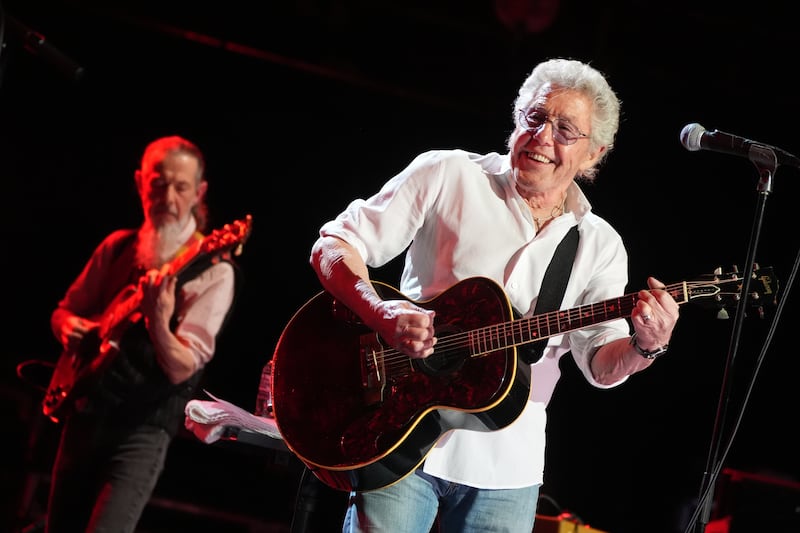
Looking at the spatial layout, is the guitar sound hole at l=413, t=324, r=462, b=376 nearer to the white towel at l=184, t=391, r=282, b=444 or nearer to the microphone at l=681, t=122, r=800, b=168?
the white towel at l=184, t=391, r=282, b=444

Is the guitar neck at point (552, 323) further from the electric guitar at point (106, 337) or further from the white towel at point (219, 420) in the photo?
the electric guitar at point (106, 337)

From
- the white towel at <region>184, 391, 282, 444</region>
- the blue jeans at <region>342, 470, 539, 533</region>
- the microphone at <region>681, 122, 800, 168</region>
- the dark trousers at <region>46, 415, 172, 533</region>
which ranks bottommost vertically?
the dark trousers at <region>46, 415, 172, 533</region>

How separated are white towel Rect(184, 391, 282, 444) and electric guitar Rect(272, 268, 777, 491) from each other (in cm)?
20

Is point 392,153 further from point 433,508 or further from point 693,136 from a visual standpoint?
point 433,508

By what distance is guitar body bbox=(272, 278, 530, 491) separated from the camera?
2631 mm

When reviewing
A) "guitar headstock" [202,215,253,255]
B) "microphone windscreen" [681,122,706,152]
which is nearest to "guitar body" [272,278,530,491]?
"microphone windscreen" [681,122,706,152]

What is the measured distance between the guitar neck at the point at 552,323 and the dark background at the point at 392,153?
3.69 metres

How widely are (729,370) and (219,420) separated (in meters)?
1.71

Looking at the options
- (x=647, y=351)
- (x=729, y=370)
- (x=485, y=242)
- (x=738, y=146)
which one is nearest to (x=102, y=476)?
(x=485, y=242)

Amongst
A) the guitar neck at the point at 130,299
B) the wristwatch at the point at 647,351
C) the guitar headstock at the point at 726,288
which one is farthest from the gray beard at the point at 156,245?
the guitar headstock at the point at 726,288

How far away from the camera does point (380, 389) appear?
2740 millimetres

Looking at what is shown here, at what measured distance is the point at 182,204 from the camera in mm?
5312

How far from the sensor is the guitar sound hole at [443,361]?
271 centimetres

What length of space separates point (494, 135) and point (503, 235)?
12.4 ft
